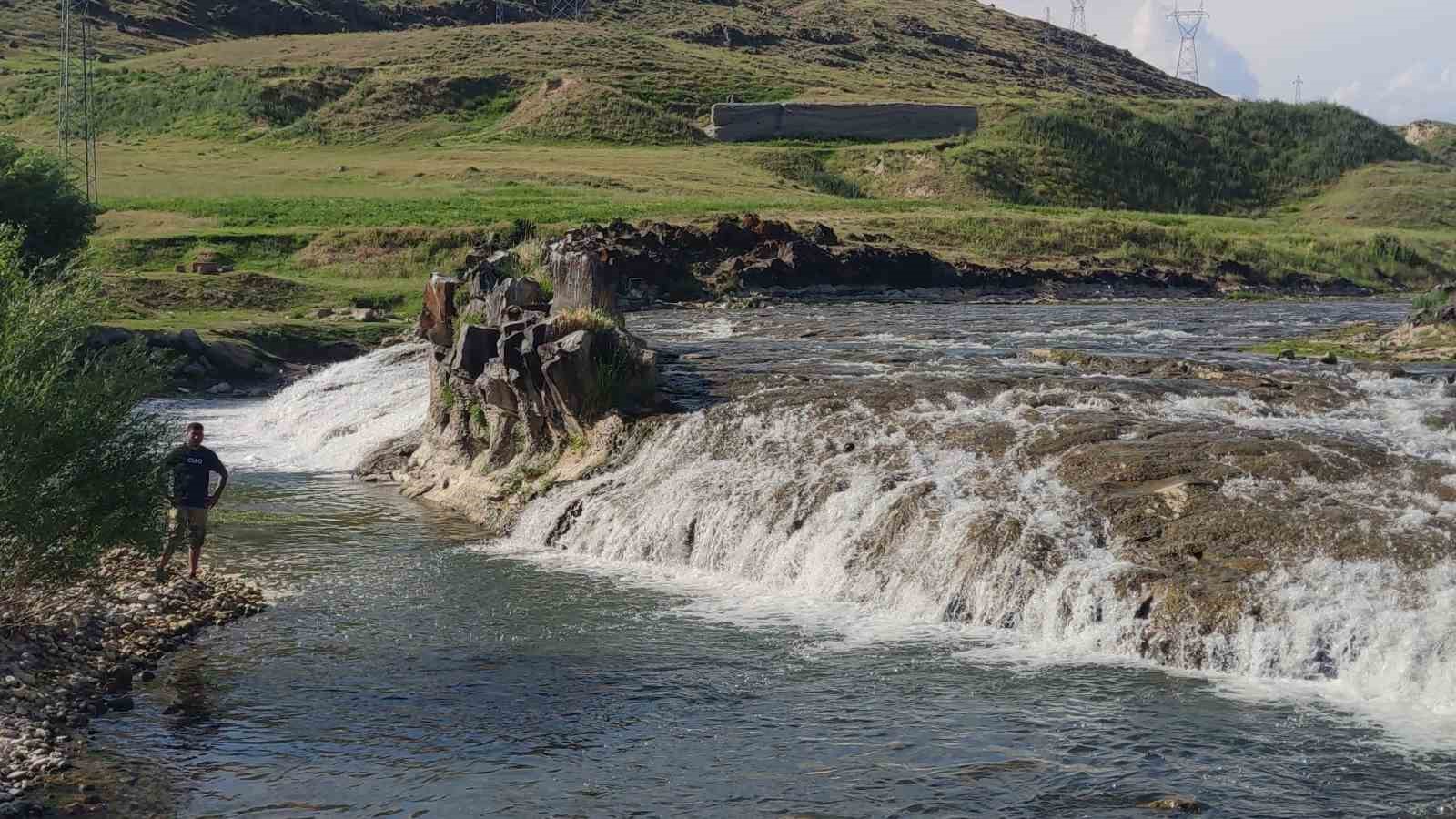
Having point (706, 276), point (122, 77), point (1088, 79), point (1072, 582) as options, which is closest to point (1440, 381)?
point (1072, 582)

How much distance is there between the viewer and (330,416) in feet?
125

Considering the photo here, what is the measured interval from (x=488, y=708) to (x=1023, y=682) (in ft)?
18.3

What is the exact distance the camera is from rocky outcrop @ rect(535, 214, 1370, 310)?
2136 inches

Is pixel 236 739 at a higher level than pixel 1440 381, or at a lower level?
lower

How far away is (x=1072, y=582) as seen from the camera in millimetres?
18484

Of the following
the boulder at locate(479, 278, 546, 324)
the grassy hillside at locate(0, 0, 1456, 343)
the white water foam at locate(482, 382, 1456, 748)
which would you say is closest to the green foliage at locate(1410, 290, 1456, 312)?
the white water foam at locate(482, 382, 1456, 748)

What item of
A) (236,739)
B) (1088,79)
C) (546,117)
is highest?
(1088,79)

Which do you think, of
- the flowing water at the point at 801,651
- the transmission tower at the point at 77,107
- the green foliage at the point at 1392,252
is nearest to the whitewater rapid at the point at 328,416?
the flowing water at the point at 801,651

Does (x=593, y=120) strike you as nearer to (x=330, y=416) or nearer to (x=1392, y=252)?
(x=1392, y=252)

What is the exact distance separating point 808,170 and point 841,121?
12.1 m

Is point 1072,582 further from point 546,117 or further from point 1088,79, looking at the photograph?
point 1088,79

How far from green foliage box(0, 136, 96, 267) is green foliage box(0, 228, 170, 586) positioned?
3109 cm

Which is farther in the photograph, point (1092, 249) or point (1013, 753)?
point (1092, 249)

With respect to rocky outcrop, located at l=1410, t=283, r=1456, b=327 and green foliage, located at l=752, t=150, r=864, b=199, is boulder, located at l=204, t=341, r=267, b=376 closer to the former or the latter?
rocky outcrop, located at l=1410, t=283, r=1456, b=327
